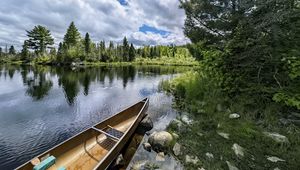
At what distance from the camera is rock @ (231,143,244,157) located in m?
5.77

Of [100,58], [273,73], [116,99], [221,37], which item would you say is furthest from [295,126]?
[100,58]

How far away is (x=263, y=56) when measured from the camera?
7.66 m

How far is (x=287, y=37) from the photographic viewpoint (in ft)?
23.2

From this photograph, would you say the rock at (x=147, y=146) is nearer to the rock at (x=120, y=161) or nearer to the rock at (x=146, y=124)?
the rock at (x=120, y=161)

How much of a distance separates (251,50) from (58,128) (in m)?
8.88

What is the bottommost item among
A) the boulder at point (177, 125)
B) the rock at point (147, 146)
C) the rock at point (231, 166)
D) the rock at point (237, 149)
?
the rock at point (147, 146)

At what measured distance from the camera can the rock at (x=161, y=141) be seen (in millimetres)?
7029

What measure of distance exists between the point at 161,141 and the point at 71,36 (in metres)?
55.0

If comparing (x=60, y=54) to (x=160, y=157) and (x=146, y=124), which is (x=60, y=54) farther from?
(x=160, y=157)

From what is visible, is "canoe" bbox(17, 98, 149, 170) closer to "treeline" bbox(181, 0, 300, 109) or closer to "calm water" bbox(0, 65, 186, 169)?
"calm water" bbox(0, 65, 186, 169)

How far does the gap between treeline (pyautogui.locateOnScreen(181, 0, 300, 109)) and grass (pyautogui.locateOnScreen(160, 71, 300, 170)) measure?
56cm

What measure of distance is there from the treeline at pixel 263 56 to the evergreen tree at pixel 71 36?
51978mm

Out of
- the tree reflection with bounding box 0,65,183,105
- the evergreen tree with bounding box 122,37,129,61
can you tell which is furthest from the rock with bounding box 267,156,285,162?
the evergreen tree with bounding box 122,37,129,61

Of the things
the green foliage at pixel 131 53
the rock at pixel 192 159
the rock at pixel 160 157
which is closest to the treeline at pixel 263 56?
the rock at pixel 192 159
